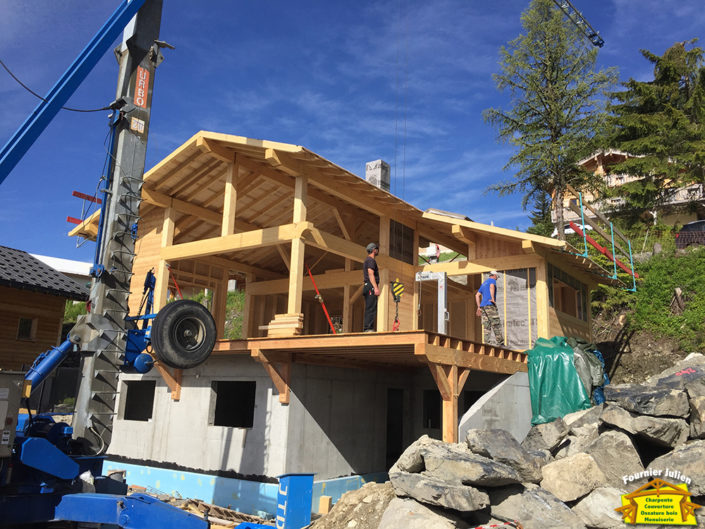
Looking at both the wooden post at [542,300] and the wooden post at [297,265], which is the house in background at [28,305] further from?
the wooden post at [542,300]

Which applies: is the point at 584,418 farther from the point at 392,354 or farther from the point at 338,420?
the point at 338,420

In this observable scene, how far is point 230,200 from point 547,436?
951 cm

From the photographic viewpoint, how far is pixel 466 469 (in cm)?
898

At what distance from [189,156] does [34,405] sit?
8181 millimetres

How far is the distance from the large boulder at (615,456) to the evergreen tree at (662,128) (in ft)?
65.7

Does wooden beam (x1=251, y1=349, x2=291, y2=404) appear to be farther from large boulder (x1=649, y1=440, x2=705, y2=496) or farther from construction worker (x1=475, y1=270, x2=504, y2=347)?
large boulder (x1=649, y1=440, x2=705, y2=496)

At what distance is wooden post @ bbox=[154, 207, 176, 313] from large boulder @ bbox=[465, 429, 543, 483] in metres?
9.83

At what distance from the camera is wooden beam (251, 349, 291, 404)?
13.5 meters

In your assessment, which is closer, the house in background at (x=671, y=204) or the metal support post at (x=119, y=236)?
the metal support post at (x=119, y=236)

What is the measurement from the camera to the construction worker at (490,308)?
601 inches

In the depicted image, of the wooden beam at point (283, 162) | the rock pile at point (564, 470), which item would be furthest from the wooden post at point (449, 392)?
the wooden beam at point (283, 162)

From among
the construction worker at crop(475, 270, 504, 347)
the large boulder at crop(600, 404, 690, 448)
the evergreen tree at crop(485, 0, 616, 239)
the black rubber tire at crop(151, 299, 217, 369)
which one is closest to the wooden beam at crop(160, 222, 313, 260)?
the black rubber tire at crop(151, 299, 217, 369)

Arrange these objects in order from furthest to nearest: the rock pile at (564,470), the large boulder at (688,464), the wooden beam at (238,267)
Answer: the wooden beam at (238,267)
the large boulder at (688,464)
the rock pile at (564,470)

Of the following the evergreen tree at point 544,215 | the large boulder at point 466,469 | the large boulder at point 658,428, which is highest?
the evergreen tree at point 544,215
